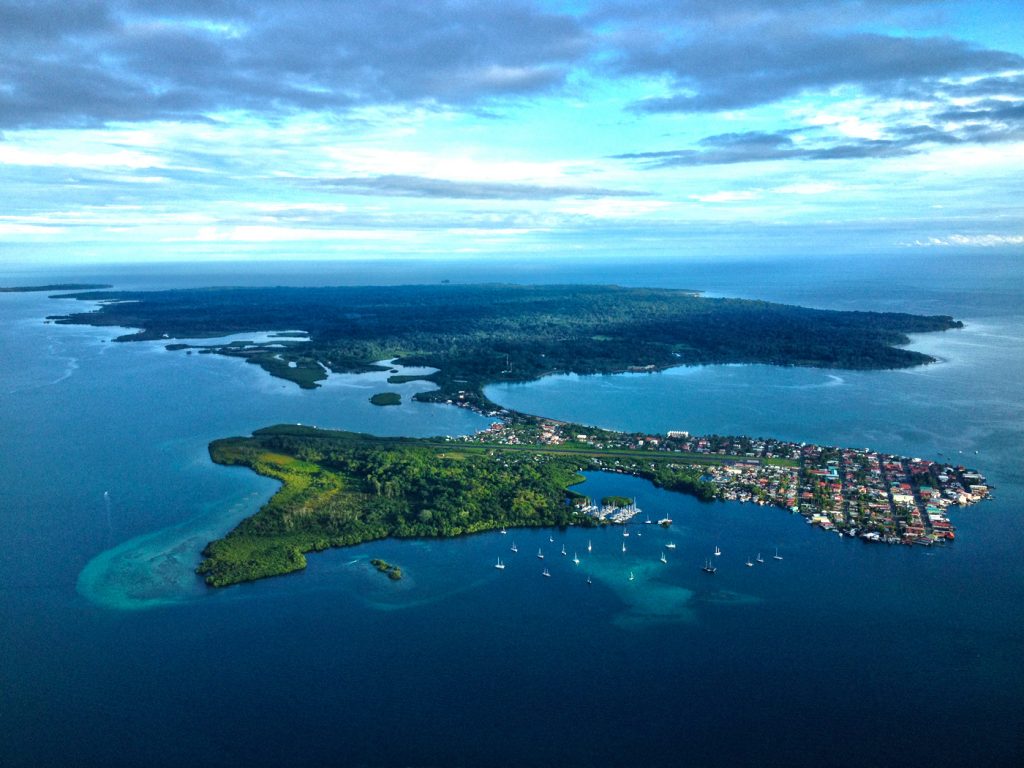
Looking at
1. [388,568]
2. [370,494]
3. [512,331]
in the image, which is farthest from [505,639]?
[512,331]

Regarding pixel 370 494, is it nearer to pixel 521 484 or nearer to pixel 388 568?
pixel 521 484

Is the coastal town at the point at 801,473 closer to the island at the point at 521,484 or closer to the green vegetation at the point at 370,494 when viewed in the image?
the island at the point at 521,484

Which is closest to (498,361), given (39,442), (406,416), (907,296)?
(406,416)

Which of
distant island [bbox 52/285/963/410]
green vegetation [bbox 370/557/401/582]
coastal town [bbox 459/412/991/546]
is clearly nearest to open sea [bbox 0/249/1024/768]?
green vegetation [bbox 370/557/401/582]

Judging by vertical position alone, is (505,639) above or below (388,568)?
below

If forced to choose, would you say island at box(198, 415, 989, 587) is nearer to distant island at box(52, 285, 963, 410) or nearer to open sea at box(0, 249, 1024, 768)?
open sea at box(0, 249, 1024, 768)

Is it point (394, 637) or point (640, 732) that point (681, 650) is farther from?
point (394, 637)
